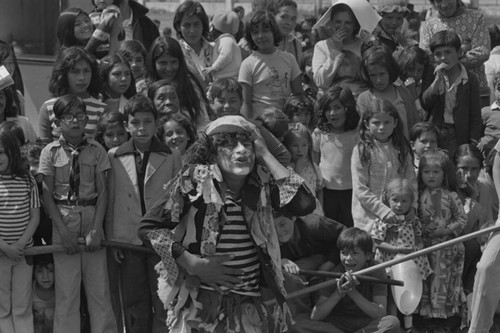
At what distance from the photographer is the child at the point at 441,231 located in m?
8.02

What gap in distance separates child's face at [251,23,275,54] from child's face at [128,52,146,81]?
36.9 inches

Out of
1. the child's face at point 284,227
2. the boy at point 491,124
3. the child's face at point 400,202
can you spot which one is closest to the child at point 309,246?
the child's face at point 284,227

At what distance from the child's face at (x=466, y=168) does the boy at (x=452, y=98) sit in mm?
516

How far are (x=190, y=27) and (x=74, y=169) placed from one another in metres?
2.51

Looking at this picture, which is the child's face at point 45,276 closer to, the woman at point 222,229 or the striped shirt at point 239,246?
the woman at point 222,229

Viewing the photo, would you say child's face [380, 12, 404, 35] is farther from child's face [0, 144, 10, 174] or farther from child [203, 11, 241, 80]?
child's face [0, 144, 10, 174]

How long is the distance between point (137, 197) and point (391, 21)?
4022 millimetres

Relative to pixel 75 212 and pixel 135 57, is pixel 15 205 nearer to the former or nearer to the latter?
pixel 75 212

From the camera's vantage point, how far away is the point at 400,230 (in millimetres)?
7906

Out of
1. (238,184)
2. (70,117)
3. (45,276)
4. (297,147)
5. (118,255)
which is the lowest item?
(45,276)

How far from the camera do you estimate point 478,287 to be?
7512 millimetres

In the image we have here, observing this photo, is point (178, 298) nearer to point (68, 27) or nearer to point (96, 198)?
point (96, 198)

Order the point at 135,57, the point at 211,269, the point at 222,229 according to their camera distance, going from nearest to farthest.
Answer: the point at 211,269
the point at 222,229
the point at 135,57

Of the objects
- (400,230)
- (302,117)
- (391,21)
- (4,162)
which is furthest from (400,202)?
(391,21)
